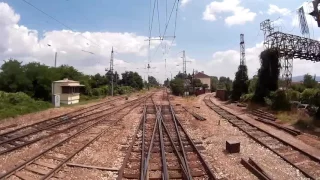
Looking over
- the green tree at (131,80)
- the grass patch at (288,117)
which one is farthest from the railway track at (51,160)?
the green tree at (131,80)

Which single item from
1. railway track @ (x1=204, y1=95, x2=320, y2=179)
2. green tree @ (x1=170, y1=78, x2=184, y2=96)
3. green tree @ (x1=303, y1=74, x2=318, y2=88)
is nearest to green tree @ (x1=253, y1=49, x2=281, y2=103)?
railway track @ (x1=204, y1=95, x2=320, y2=179)

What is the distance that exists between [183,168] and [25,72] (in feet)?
124

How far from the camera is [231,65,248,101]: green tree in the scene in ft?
140

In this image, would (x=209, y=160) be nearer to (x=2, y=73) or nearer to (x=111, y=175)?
(x=111, y=175)

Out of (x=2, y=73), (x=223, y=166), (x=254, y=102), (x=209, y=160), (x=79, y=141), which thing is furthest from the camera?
(x=2, y=73)

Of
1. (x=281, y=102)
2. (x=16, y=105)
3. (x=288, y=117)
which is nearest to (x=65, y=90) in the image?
(x=16, y=105)

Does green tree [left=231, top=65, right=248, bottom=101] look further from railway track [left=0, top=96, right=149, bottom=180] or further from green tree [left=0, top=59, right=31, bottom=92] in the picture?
railway track [left=0, top=96, right=149, bottom=180]

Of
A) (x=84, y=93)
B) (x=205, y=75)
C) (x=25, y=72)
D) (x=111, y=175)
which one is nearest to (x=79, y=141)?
(x=111, y=175)

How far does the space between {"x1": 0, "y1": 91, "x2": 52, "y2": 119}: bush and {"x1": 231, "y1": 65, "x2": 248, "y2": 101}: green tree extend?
2422 centimetres

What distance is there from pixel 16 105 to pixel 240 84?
28.2 m

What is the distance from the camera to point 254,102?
106ft

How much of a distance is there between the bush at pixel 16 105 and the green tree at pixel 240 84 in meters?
24.2

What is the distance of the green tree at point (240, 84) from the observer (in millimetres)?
42594

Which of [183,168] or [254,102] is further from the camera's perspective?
[254,102]
